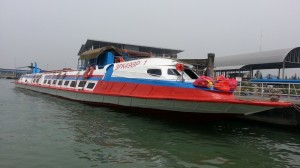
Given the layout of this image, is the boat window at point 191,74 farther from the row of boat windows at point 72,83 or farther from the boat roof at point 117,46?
the boat roof at point 117,46

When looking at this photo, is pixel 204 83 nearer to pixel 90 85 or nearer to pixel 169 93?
Answer: pixel 169 93

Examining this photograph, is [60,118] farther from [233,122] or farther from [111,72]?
[233,122]

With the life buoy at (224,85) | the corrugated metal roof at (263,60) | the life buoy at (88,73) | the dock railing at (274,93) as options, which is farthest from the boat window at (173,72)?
the corrugated metal roof at (263,60)

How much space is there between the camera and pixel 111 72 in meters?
17.6

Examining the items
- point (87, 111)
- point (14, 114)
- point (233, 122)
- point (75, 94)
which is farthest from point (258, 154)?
point (75, 94)

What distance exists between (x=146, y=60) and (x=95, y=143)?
656 centimetres

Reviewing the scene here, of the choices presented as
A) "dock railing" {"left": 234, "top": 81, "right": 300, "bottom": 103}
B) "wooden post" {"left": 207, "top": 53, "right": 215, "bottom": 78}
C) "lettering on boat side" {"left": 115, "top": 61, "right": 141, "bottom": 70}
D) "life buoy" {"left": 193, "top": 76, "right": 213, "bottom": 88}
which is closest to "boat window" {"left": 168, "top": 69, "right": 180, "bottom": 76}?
"life buoy" {"left": 193, "top": 76, "right": 213, "bottom": 88}

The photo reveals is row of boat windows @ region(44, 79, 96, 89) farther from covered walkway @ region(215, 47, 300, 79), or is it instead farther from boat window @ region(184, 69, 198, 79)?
covered walkway @ region(215, 47, 300, 79)

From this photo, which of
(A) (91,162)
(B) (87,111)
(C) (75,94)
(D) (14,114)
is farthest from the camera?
(C) (75,94)

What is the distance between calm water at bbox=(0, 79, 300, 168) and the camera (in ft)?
26.2

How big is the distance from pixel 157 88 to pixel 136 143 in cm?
Result: 452

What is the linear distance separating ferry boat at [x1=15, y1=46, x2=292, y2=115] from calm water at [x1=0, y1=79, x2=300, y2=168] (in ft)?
3.08

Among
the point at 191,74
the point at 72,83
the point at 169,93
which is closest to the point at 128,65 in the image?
the point at 191,74

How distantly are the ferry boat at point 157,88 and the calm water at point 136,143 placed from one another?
939 mm
